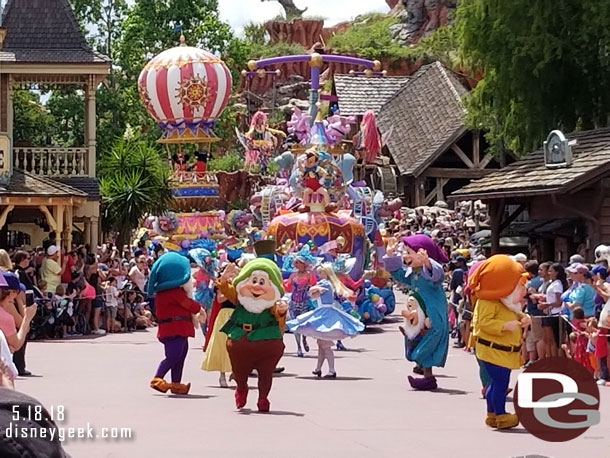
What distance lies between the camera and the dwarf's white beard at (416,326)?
13.9 m

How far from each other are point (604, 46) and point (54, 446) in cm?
2646

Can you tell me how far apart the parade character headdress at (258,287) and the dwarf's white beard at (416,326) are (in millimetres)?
2349

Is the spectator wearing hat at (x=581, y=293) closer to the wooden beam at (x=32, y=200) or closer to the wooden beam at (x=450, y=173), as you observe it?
the wooden beam at (x=32, y=200)

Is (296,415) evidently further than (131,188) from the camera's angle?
No

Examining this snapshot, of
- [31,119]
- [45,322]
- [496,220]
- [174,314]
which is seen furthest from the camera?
[31,119]

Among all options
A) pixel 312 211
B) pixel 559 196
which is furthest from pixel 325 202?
pixel 559 196

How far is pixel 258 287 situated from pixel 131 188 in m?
21.8

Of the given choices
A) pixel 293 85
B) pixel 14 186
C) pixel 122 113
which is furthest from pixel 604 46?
pixel 293 85

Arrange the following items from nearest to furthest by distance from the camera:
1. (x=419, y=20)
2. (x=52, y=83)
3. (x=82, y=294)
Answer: (x=82, y=294), (x=52, y=83), (x=419, y=20)

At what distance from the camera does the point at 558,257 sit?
975 inches

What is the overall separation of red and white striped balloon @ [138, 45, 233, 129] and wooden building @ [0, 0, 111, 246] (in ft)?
25.9

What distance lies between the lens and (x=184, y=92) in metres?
40.7

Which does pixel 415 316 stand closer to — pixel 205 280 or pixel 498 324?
pixel 498 324

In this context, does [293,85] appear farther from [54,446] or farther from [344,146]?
[54,446]
